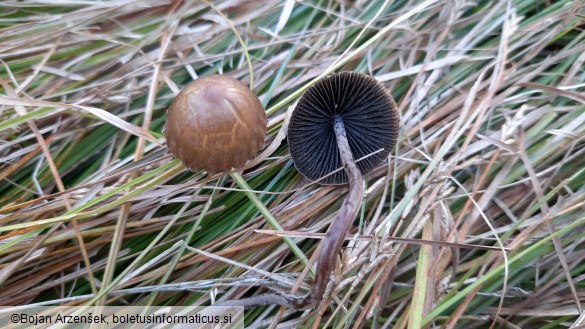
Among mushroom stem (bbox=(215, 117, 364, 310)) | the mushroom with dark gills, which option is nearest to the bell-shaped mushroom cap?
the mushroom with dark gills

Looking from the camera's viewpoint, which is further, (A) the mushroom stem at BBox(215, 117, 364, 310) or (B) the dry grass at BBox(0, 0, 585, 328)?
(B) the dry grass at BBox(0, 0, 585, 328)

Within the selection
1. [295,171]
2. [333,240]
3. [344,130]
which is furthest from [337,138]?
[333,240]

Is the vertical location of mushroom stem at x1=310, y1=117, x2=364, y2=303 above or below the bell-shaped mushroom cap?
below

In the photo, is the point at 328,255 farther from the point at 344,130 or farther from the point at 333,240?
the point at 344,130

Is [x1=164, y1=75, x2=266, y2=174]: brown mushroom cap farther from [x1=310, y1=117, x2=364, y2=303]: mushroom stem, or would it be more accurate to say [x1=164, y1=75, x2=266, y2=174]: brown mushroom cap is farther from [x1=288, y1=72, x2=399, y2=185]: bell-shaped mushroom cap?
[x1=310, y1=117, x2=364, y2=303]: mushroom stem

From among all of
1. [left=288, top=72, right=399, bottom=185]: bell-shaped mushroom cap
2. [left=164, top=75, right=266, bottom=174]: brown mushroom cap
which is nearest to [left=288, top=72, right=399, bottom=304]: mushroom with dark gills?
[left=288, top=72, right=399, bottom=185]: bell-shaped mushroom cap

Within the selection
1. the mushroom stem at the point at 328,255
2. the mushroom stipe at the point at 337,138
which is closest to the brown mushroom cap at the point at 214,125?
the mushroom stipe at the point at 337,138

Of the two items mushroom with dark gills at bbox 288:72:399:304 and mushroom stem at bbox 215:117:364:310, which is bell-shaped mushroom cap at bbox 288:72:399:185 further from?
mushroom stem at bbox 215:117:364:310

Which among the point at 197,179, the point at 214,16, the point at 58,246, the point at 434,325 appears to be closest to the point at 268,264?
the point at 197,179
